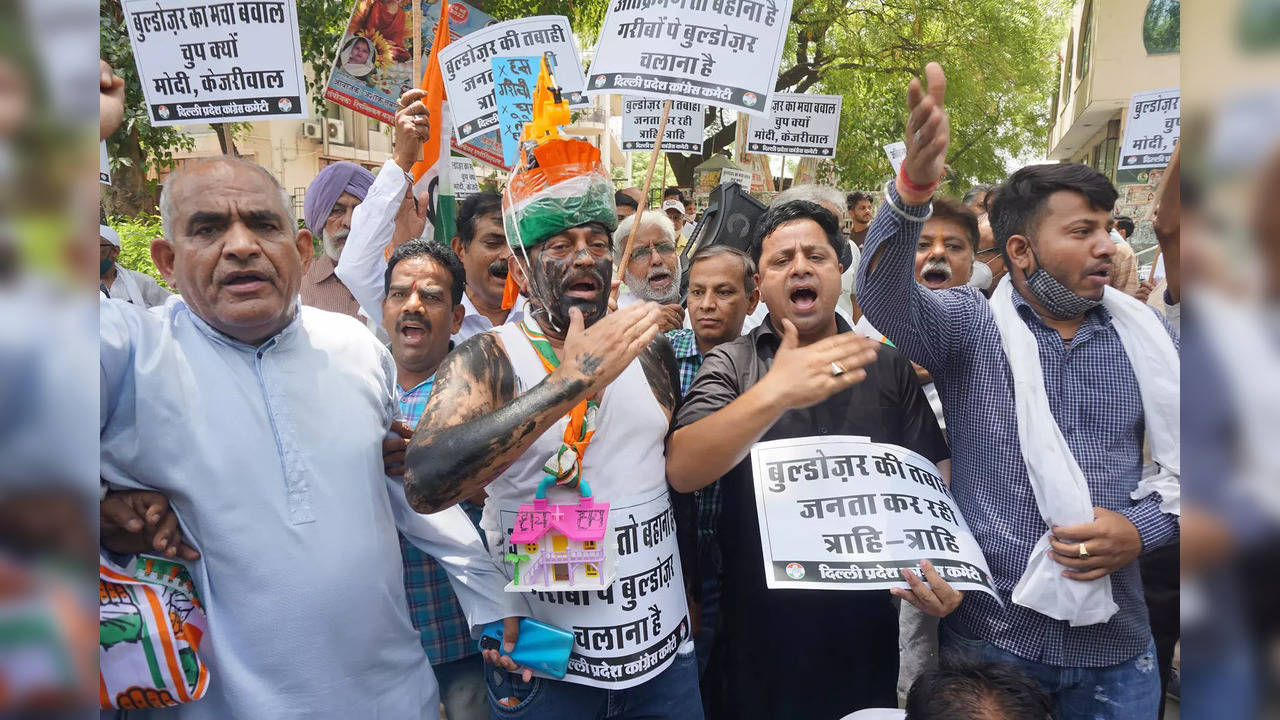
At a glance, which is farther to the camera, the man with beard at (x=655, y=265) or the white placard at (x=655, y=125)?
the white placard at (x=655, y=125)

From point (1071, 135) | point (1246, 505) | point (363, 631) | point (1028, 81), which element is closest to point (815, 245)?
point (363, 631)

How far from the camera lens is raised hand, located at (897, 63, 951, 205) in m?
2.12

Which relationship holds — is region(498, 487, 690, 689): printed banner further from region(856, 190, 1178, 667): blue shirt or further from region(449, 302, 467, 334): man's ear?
region(449, 302, 467, 334): man's ear

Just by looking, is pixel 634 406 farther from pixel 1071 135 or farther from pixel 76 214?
pixel 1071 135

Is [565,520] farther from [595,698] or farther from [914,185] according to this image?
[914,185]

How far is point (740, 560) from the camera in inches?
102

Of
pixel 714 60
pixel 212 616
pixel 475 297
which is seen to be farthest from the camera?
pixel 475 297

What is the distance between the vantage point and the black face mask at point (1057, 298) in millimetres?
2428

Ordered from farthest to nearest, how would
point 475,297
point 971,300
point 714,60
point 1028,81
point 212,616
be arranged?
point 1028,81 < point 475,297 < point 714,60 < point 971,300 < point 212,616

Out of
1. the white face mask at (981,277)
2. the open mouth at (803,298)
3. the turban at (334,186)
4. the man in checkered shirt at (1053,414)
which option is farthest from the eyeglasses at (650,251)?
the man in checkered shirt at (1053,414)

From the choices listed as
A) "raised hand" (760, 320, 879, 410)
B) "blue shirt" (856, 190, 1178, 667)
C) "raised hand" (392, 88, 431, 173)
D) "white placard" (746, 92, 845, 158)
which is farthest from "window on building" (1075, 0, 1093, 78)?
"raised hand" (760, 320, 879, 410)

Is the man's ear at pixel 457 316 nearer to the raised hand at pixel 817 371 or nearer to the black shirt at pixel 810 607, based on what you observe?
the black shirt at pixel 810 607

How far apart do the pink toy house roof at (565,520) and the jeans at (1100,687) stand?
4.01 ft

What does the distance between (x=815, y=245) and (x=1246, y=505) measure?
7.64ft
